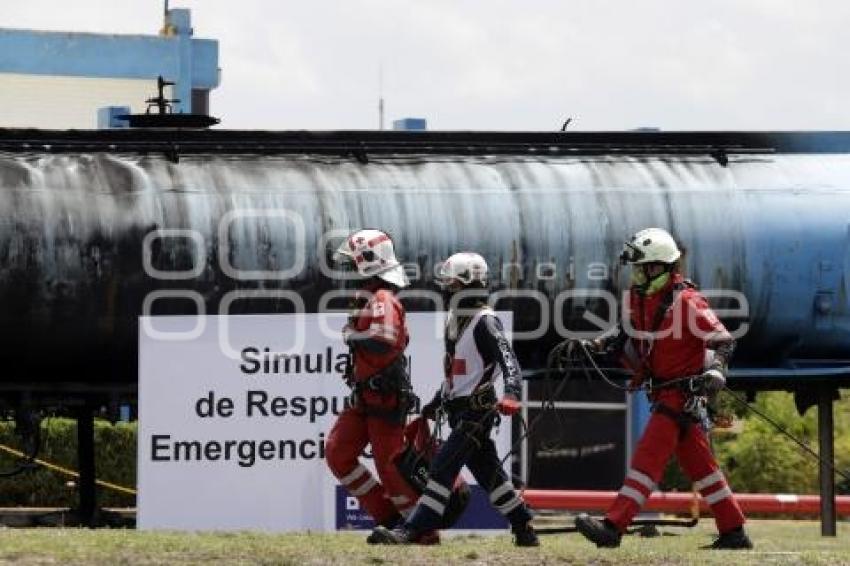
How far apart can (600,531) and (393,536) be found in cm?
114

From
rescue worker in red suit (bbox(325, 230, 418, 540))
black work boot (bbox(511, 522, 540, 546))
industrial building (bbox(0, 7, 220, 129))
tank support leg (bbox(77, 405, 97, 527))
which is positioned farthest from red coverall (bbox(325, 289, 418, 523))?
industrial building (bbox(0, 7, 220, 129))

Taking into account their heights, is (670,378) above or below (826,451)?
above

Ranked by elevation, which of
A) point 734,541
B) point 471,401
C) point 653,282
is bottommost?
point 734,541

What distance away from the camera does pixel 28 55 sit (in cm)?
3838

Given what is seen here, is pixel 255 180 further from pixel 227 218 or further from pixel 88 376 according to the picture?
pixel 88 376

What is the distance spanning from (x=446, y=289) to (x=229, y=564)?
2496mm

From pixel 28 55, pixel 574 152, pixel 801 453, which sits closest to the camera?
pixel 574 152

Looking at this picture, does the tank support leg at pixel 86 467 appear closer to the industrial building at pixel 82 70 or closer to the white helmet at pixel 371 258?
the white helmet at pixel 371 258

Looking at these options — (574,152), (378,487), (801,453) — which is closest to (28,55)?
(801,453)

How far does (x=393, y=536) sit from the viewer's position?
1302 centimetres

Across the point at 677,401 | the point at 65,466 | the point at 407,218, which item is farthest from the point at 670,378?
the point at 65,466

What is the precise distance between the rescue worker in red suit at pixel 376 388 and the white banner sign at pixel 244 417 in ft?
4.62

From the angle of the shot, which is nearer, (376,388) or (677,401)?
(677,401)

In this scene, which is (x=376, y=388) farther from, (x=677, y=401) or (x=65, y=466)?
(x=65, y=466)
